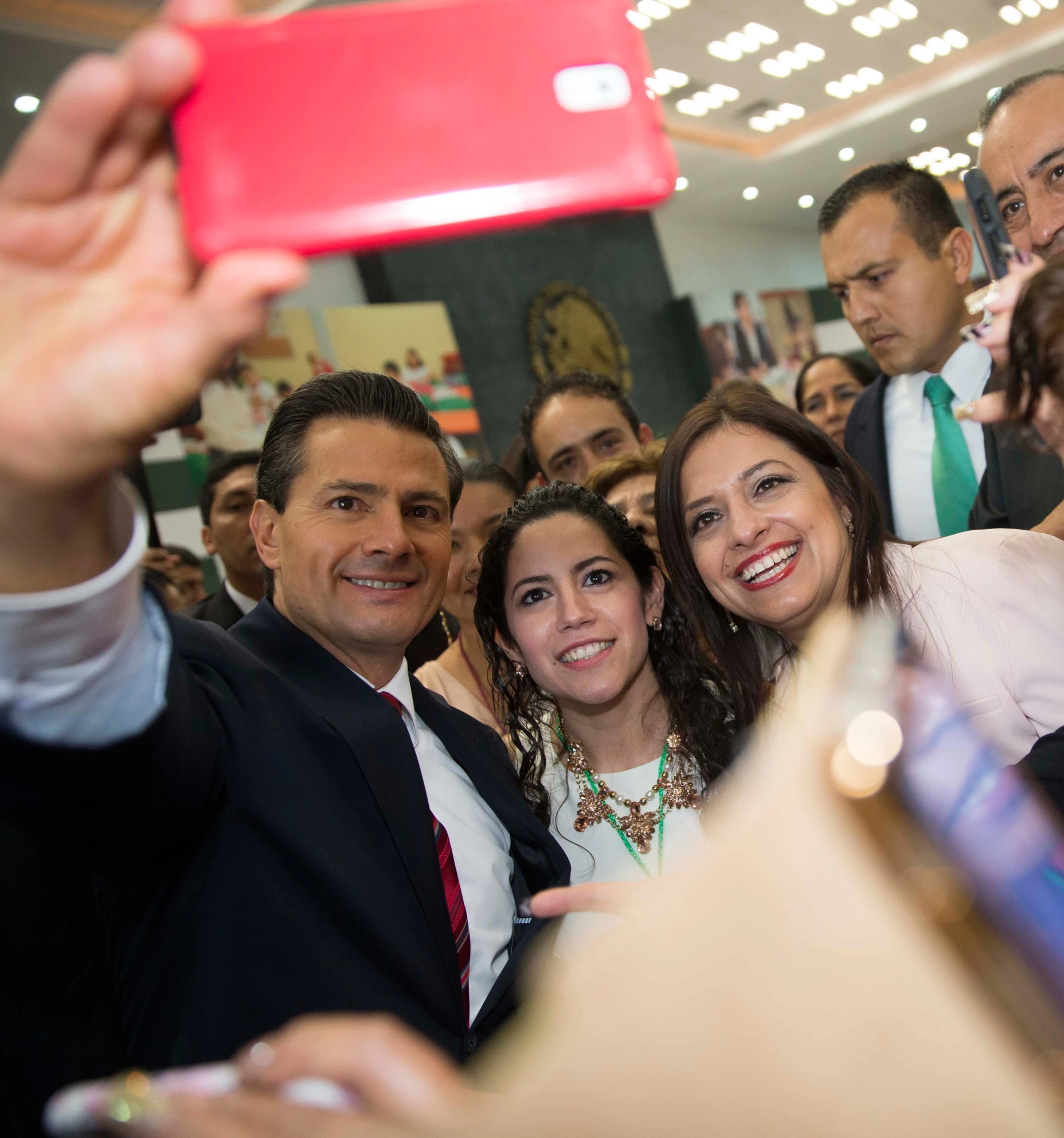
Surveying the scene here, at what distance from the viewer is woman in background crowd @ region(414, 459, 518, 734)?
267 cm

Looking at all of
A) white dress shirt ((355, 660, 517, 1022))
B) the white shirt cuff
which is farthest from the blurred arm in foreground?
white dress shirt ((355, 660, 517, 1022))

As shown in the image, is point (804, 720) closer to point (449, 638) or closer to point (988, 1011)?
point (988, 1011)

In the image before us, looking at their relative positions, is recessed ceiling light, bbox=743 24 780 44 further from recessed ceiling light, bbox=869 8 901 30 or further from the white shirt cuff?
the white shirt cuff

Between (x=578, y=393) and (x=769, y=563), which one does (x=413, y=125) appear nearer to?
(x=769, y=563)

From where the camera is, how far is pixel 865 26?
23.1 feet

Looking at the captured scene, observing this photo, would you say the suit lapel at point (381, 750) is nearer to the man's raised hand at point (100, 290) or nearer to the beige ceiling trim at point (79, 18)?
the man's raised hand at point (100, 290)

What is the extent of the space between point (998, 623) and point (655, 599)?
762 mm

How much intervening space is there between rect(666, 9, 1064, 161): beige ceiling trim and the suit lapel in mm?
7267

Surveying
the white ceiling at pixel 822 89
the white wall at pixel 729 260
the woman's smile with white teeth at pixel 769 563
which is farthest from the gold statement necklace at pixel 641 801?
the white wall at pixel 729 260

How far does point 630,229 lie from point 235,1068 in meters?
9.62

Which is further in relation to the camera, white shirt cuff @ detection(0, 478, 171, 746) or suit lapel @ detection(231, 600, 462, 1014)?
suit lapel @ detection(231, 600, 462, 1014)

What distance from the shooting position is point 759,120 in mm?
8422

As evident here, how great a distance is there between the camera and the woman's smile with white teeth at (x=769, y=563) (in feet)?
6.05

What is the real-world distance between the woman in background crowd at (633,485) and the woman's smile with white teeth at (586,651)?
684 mm
